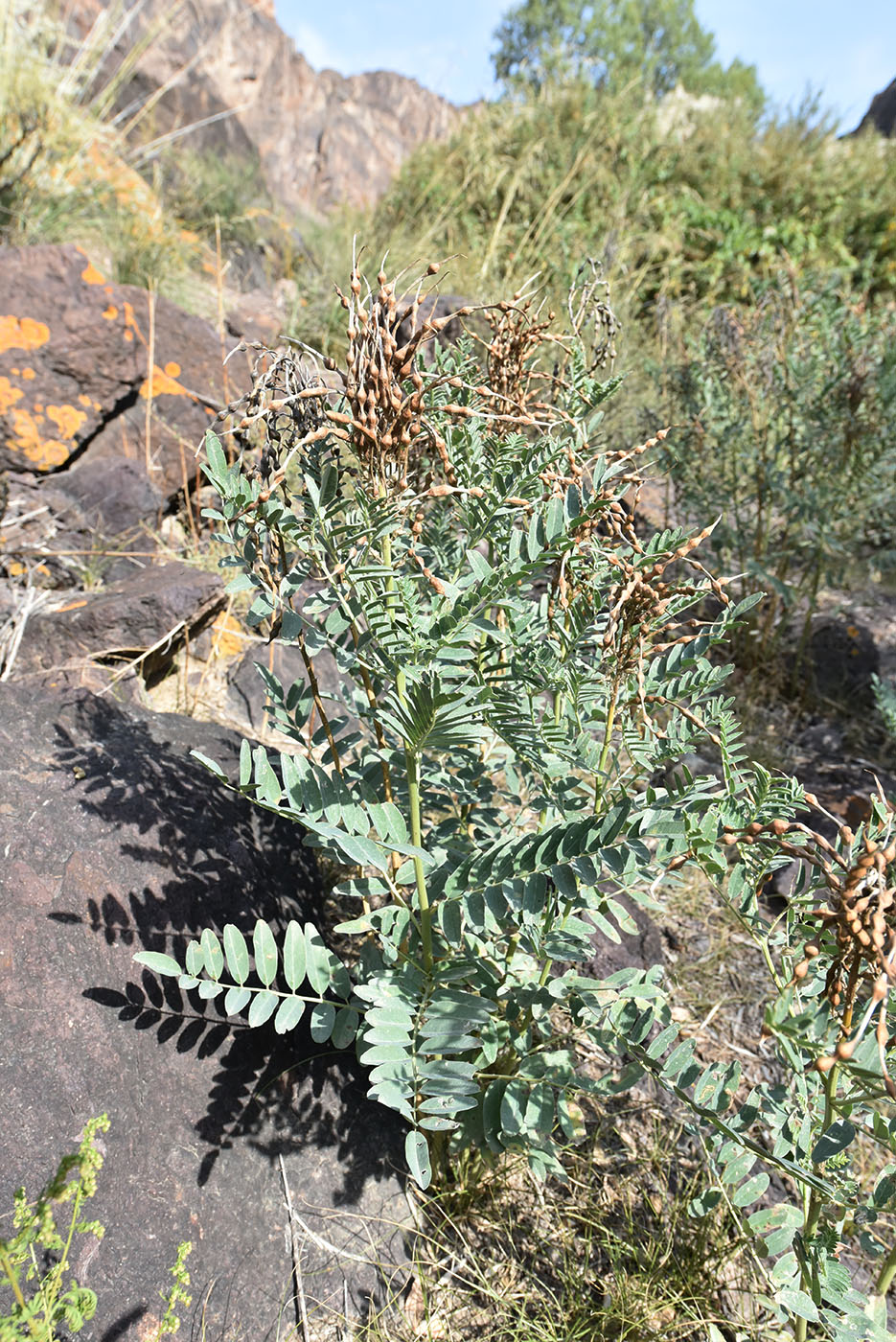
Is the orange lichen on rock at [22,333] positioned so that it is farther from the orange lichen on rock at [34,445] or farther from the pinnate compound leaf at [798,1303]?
the pinnate compound leaf at [798,1303]

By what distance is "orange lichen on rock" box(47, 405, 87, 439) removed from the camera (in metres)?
3.34

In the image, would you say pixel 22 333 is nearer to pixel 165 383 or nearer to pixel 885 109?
pixel 165 383

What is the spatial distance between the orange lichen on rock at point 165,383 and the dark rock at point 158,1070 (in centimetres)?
232

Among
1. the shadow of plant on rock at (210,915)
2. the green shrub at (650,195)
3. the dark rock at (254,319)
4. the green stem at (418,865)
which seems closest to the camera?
the green stem at (418,865)

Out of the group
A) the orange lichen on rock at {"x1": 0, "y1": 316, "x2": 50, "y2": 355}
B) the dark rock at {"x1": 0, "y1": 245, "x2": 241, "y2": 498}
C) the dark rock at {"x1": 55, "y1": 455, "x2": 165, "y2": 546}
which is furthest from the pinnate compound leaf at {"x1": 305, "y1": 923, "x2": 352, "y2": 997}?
the orange lichen on rock at {"x1": 0, "y1": 316, "x2": 50, "y2": 355}

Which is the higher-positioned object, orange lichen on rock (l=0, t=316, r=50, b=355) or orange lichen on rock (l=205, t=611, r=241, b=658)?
orange lichen on rock (l=0, t=316, r=50, b=355)

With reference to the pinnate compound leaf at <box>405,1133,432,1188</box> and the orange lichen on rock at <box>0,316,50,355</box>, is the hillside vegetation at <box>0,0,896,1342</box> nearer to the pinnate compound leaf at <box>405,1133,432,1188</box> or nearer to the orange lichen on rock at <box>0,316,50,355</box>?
the pinnate compound leaf at <box>405,1133,432,1188</box>

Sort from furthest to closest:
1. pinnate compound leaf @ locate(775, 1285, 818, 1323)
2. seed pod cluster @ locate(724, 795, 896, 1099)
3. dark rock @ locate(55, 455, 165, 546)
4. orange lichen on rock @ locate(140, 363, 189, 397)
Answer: orange lichen on rock @ locate(140, 363, 189, 397) → dark rock @ locate(55, 455, 165, 546) → pinnate compound leaf @ locate(775, 1285, 818, 1323) → seed pod cluster @ locate(724, 795, 896, 1099)

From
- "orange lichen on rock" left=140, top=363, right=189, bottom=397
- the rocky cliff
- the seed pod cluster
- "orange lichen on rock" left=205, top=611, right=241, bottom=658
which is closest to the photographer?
the seed pod cluster

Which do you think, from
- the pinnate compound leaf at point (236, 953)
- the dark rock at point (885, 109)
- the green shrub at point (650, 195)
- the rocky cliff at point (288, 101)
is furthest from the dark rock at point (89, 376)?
the dark rock at point (885, 109)

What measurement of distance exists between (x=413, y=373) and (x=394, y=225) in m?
6.85

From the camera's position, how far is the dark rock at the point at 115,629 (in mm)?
2465

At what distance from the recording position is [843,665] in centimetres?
336

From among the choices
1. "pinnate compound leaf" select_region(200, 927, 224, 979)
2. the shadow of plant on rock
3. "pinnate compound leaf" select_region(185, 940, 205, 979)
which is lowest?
the shadow of plant on rock
